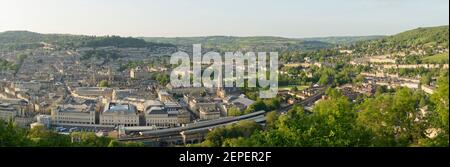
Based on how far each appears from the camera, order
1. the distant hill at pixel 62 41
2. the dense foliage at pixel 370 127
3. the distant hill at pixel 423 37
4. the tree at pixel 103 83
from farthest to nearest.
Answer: the distant hill at pixel 62 41 < the distant hill at pixel 423 37 < the tree at pixel 103 83 < the dense foliage at pixel 370 127

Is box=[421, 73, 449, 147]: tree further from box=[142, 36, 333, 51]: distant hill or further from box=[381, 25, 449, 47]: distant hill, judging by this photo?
box=[142, 36, 333, 51]: distant hill

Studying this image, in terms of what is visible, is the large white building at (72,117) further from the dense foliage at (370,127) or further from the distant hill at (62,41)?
the distant hill at (62,41)

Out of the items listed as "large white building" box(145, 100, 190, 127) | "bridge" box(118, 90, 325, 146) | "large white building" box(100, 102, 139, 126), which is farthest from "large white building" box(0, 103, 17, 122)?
"bridge" box(118, 90, 325, 146)

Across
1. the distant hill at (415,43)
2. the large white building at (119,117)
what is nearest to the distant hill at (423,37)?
the distant hill at (415,43)

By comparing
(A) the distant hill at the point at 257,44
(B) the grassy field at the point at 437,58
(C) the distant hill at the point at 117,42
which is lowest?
(A) the distant hill at the point at 257,44

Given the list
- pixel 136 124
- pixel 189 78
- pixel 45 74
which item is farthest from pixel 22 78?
pixel 136 124

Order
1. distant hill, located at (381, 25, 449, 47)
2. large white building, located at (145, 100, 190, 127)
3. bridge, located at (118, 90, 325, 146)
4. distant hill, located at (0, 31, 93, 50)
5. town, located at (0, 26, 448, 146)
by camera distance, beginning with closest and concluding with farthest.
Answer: bridge, located at (118, 90, 325, 146) < town, located at (0, 26, 448, 146) < large white building, located at (145, 100, 190, 127) < distant hill, located at (381, 25, 449, 47) < distant hill, located at (0, 31, 93, 50)

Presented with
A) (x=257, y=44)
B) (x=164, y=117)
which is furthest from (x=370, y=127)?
(x=257, y=44)

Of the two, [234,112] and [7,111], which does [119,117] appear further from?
[7,111]

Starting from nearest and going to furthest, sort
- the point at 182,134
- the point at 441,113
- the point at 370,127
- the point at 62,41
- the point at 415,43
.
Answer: the point at 441,113, the point at 370,127, the point at 182,134, the point at 415,43, the point at 62,41
